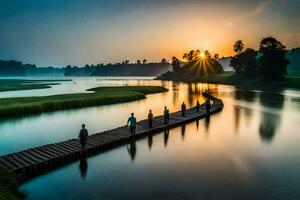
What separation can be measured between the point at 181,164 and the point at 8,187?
1474cm

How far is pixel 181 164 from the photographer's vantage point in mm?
30062

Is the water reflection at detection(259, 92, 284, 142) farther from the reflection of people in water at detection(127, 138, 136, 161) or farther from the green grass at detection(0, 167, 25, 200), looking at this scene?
the green grass at detection(0, 167, 25, 200)

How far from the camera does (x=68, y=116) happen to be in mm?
60219

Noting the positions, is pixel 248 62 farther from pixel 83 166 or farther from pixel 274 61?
pixel 83 166

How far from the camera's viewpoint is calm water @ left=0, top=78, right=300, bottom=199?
23422 millimetres

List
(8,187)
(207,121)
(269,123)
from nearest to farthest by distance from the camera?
(8,187) < (269,123) < (207,121)

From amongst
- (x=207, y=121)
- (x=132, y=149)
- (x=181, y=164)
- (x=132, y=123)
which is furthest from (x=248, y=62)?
(x=181, y=164)

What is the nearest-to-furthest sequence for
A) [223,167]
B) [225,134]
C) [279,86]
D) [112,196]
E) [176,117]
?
[112,196]
[223,167]
[225,134]
[176,117]
[279,86]

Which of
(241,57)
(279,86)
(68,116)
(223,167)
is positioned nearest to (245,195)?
(223,167)

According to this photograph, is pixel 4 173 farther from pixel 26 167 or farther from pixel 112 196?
pixel 112 196

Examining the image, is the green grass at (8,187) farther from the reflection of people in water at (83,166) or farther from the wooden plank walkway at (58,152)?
the reflection of people in water at (83,166)

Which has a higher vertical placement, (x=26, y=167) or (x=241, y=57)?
(x=241, y=57)

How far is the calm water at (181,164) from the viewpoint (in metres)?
23.4

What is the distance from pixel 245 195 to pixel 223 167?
6679 millimetres
